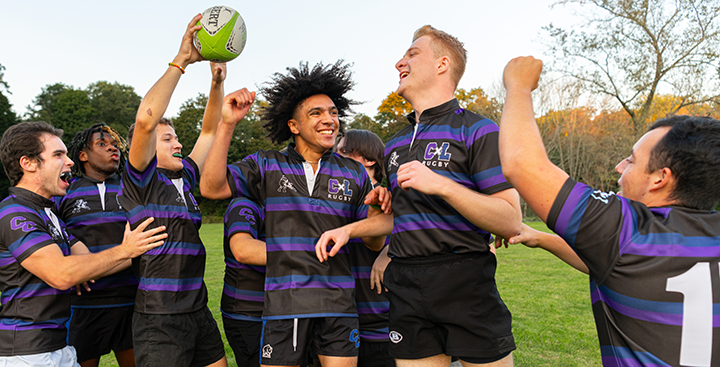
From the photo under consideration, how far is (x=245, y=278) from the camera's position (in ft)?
12.9

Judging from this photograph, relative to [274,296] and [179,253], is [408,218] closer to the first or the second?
[274,296]

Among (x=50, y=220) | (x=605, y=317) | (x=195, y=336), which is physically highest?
(x=50, y=220)

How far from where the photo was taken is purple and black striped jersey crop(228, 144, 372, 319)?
3176 millimetres

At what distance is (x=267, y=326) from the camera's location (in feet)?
10.4

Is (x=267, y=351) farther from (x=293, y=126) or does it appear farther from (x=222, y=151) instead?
(x=293, y=126)

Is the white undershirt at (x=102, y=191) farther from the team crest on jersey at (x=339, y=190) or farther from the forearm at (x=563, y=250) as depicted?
the forearm at (x=563, y=250)

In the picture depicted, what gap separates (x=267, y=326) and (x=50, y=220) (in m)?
1.92

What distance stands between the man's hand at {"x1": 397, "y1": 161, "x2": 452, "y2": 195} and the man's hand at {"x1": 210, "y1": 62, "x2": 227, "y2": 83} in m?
2.27

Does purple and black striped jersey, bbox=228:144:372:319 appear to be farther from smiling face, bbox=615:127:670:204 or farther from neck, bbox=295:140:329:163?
smiling face, bbox=615:127:670:204

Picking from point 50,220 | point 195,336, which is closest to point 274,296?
point 195,336

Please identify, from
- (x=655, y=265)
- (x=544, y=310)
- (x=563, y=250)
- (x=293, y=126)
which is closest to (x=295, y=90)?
(x=293, y=126)

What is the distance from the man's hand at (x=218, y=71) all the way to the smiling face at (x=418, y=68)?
1.66 m

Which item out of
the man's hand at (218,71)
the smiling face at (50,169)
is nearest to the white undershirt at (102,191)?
the smiling face at (50,169)

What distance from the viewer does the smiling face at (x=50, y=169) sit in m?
3.55
